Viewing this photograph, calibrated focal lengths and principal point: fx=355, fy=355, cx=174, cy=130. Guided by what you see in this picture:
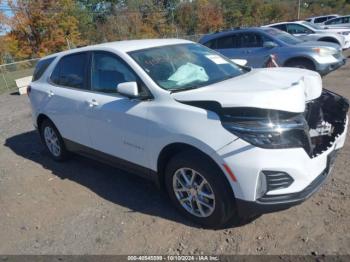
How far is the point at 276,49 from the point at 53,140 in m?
Result: 6.70

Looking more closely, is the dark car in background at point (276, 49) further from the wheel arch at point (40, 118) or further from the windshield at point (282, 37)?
the wheel arch at point (40, 118)

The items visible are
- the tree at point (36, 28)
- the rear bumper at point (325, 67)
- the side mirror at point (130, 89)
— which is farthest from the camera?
the tree at point (36, 28)

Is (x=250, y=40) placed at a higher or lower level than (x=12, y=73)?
higher

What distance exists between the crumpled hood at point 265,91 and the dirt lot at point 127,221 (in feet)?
3.75

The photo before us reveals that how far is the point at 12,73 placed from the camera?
22.0 m

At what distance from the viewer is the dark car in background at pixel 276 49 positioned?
365 inches

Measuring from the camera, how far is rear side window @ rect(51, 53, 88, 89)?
4703 millimetres

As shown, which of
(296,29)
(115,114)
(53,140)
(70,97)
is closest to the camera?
(115,114)

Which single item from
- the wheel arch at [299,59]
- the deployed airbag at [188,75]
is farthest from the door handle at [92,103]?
the wheel arch at [299,59]

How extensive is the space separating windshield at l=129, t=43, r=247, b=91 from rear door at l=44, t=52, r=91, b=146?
3.30 ft

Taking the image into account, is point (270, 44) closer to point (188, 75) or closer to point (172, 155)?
point (188, 75)

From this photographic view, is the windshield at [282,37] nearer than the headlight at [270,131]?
No

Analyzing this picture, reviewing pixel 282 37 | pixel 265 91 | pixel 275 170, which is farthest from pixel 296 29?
pixel 275 170

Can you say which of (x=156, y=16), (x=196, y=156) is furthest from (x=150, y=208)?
(x=156, y=16)
